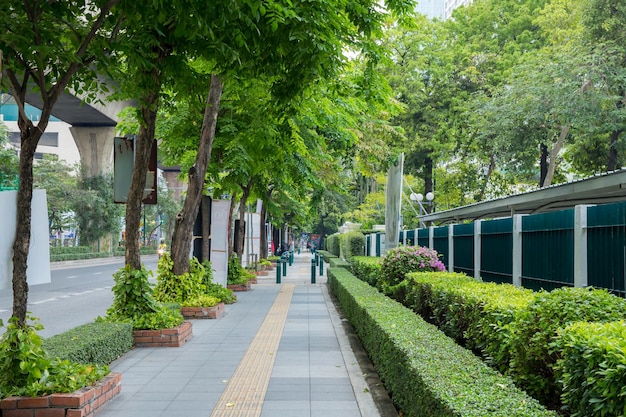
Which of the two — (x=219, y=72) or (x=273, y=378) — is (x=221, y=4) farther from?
(x=273, y=378)

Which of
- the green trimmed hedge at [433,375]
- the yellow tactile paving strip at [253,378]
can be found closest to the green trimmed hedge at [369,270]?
the yellow tactile paving strip at [253,378]

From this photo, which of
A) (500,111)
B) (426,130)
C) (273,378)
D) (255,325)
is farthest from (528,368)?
(426,130)

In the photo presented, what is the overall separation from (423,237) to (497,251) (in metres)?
7.79

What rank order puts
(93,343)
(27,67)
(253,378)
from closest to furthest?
(27,67) → (93,343) → (253,378)

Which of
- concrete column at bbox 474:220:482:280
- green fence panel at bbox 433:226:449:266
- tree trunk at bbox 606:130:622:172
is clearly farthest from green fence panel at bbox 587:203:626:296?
tree trunk at bbox 606:130:622:172

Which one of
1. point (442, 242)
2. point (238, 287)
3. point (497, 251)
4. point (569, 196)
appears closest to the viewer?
point (569, 196)

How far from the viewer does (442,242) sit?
17.6m

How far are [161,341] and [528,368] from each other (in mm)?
6569

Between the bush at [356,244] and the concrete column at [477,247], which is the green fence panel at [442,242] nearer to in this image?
the concrete column at [477,247]

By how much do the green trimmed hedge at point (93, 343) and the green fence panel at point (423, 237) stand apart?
11517mm

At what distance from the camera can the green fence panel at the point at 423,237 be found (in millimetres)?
19850

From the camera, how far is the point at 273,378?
Answer: 8219 millimetres

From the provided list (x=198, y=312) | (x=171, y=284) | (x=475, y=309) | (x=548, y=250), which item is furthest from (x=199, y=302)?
(x=475, y=309)

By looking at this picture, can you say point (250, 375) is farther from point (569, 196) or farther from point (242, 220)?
point (242, 220)
